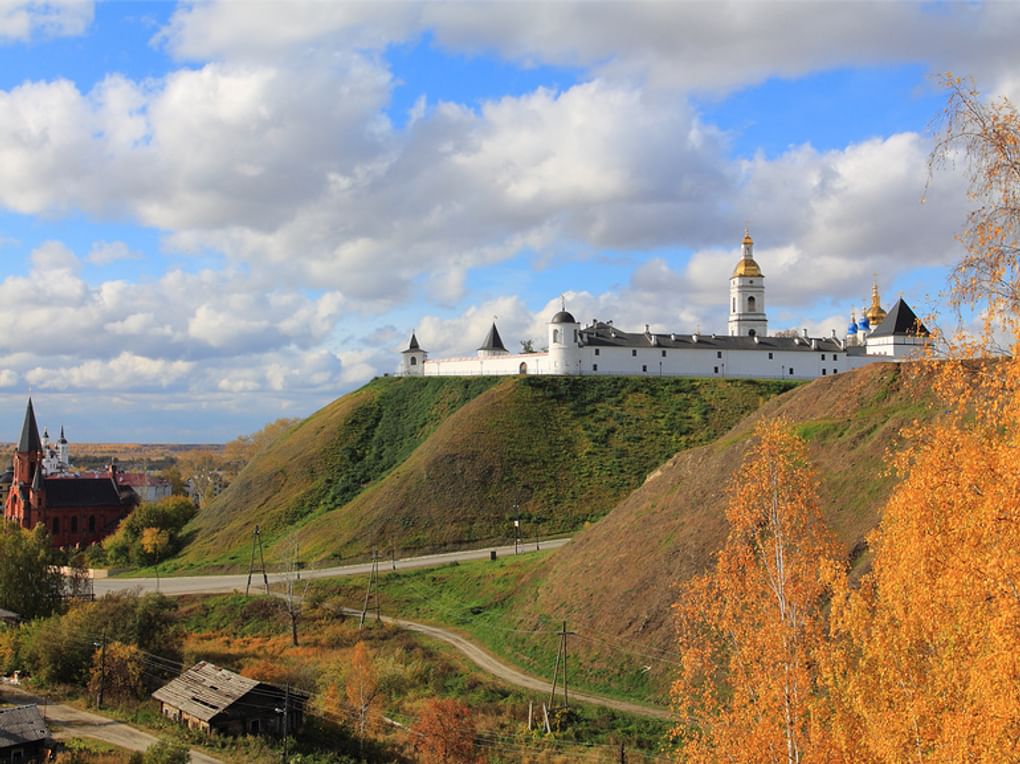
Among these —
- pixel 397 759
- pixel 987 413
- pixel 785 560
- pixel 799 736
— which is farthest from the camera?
pixel 397 759

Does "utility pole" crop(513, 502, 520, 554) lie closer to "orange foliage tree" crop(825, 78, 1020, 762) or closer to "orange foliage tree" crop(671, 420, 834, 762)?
"orange foliage tree" crop(671, 420, 834, 762)

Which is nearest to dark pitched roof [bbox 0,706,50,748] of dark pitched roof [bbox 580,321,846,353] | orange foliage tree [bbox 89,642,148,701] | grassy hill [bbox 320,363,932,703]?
orange foliage tree [bbox 89,642,148,701]

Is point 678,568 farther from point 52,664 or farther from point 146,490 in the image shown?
point 146,490

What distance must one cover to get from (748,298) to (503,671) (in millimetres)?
69002

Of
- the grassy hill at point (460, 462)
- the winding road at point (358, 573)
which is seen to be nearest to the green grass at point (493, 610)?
the winding road at point (358, 573)

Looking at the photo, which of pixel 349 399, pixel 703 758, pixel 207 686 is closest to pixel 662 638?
pixel 207 686

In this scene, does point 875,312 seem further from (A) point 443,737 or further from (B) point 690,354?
(A) point 443,737

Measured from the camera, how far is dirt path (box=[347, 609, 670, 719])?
1258 inches

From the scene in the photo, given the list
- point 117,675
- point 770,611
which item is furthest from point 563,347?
point 770,611

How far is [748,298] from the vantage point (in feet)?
320

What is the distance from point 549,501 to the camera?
64.2 m

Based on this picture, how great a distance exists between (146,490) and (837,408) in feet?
280

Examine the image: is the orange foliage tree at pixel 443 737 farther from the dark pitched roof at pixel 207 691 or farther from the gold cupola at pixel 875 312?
the gold cupola at pixel 875 312

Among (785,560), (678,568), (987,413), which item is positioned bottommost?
(678,568)
